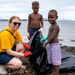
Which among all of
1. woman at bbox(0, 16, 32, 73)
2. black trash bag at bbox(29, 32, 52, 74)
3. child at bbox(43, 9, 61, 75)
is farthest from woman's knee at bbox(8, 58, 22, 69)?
child at bbox(43, 9, 61, 75)

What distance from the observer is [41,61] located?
6.50m

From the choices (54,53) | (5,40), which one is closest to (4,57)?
(5,40)

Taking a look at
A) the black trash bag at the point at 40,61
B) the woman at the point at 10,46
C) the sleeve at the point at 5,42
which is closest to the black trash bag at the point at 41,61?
the black trash bag at the point at 40,61

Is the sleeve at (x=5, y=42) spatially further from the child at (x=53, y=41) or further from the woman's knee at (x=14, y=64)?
the child at (x=53, y=41)

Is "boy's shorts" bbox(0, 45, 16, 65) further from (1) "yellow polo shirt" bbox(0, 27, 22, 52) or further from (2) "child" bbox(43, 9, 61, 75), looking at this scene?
(2) "child" bbox(43, 9, 61, 75)

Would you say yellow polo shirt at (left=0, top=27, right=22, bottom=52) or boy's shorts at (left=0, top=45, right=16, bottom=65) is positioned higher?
yellow polo shirt at (left=0, top=27, right=22, bottom=52)

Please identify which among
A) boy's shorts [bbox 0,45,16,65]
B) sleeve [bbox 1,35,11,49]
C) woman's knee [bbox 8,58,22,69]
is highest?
sleeve [bbox 1,35,11,49]

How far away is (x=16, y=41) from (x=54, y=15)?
1.31 metres

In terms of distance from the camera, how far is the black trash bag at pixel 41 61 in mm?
6504

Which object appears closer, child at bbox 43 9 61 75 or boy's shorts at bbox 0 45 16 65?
child at bbox 43 9 61 75

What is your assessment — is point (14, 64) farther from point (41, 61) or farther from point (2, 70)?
point (41, 61)

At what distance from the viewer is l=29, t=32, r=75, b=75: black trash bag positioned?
6.50m

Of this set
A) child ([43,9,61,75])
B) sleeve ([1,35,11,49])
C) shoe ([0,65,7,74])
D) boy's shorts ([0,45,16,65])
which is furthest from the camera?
shoe ([0,65,7,74])

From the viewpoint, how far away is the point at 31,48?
6.80 m
